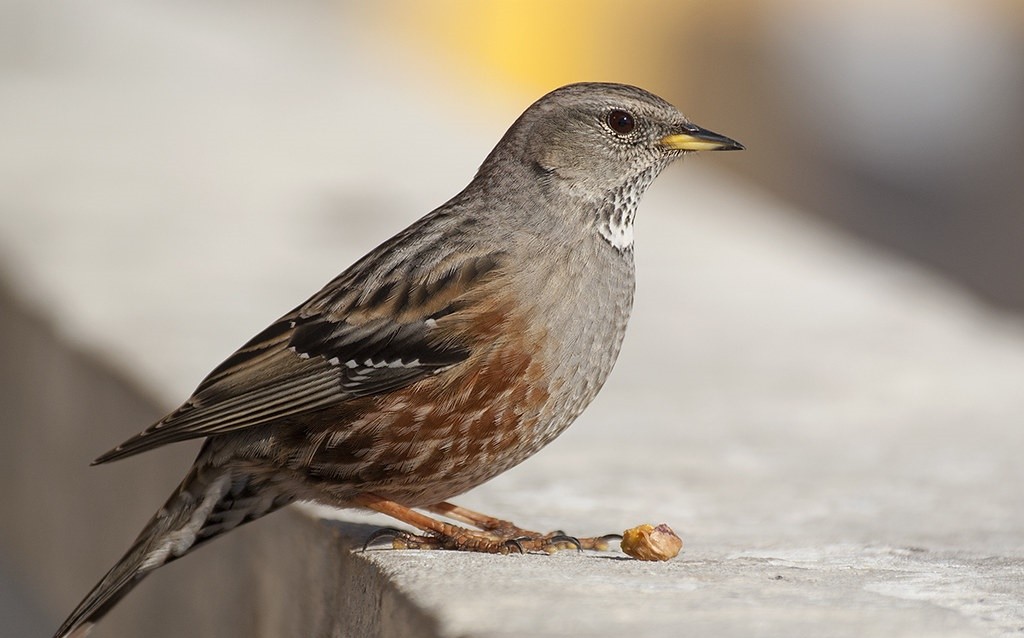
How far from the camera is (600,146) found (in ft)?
13.5

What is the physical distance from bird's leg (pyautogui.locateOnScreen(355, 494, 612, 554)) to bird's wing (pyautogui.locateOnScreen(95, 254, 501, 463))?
280 millimetres

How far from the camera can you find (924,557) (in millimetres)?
3596

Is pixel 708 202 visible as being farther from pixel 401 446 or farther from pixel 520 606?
pixel 520 606

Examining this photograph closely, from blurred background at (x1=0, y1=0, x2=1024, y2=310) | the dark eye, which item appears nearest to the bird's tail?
the dark eye

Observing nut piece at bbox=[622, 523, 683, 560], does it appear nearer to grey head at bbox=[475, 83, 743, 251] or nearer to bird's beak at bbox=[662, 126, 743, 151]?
grey head at bbox=[475, 83, 743, 251]

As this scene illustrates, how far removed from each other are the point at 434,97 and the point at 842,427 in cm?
641

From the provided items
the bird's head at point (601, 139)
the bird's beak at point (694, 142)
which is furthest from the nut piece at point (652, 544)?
the bird's beak at point (694, 142)

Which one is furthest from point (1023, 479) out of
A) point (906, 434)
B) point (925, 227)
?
point (925, 227)

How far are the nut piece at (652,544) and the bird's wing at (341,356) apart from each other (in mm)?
570

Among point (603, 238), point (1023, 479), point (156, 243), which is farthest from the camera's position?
point (156, 243)

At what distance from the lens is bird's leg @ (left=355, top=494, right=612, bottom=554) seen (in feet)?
11.5

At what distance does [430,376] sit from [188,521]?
27.9 inches

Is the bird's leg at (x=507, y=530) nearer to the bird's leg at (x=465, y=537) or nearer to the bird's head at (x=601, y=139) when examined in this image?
the bird's leg at (x=465, y=537)

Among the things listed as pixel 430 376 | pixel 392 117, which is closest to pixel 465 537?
pixel 430 376
